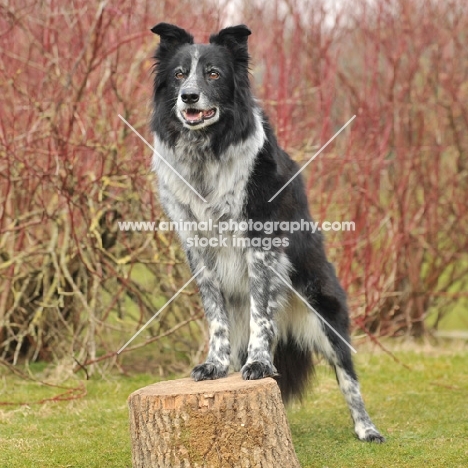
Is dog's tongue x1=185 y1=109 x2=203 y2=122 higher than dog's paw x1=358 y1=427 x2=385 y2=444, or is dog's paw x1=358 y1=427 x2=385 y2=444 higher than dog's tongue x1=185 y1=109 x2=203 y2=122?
dog's tongue x1=185 y1=109 x2=203 y2=122

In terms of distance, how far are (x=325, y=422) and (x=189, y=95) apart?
2.49 meters

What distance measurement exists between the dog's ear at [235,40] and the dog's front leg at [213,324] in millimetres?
1175

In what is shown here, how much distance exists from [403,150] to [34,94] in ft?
14.0

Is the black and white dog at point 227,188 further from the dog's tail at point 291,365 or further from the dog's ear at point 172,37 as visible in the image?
the dog's tail at point 291,365

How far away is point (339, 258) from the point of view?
748cm

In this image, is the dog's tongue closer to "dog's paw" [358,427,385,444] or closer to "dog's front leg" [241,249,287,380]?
"dog's front leg" [241,249,287,380]

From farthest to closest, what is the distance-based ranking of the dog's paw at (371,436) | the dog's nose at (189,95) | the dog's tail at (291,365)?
the dog's tail at (291,365)
the dog's paw at (371,436)
the dog's nose at (189,95)

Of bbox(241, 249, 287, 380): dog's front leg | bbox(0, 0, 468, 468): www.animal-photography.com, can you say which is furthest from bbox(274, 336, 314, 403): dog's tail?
bbox(241, 249, 287, 380): dog's front leg

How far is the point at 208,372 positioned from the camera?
4.06 metres

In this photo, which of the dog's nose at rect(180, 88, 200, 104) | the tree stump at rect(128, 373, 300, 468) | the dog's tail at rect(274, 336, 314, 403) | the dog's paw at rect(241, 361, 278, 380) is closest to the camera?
the tree stump at rect(128, 373, 300, 468)

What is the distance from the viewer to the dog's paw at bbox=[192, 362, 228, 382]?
4031 millimetres

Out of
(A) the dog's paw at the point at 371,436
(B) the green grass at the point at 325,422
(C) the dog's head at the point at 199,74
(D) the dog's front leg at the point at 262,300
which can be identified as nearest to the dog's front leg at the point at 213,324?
(D) the dog's front leg at the point at 262,300

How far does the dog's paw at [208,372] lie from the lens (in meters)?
4.03

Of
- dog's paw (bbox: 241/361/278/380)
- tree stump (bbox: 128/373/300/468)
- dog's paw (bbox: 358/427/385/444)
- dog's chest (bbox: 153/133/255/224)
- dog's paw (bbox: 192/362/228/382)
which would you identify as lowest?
dog's paw (bbox: 358/427/385/444)
